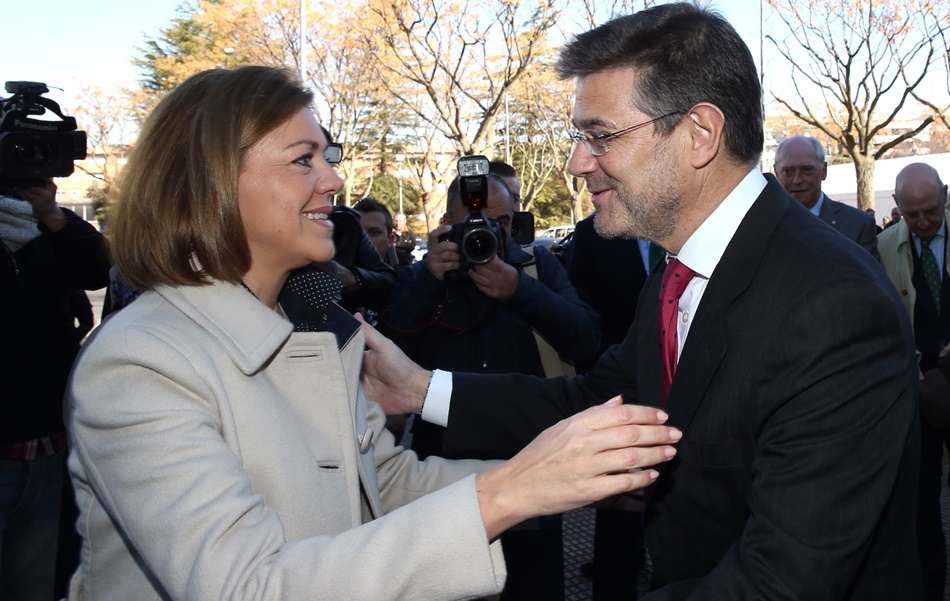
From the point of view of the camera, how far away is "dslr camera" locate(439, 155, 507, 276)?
387 cm

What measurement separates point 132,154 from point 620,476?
1.39m

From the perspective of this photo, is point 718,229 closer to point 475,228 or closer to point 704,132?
point 704,132

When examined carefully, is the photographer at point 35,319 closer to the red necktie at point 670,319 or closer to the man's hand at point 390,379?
the man's hand at point 390,379

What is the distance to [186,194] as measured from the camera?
6.54 feet

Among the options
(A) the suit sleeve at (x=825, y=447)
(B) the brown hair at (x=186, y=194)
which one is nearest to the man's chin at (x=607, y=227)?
(A) the suit sleeve at (x=825, y=447)

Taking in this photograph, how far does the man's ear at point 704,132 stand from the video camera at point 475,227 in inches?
67.7

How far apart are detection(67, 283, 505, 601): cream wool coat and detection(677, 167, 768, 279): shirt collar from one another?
0.89 m

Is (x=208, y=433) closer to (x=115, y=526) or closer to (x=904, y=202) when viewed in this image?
(x=115, y=526)

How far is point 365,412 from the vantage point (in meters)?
2.46

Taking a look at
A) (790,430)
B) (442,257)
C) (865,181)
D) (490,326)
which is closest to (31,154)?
(442,257)

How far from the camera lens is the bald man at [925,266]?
4738 mm

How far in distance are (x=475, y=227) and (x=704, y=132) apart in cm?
179

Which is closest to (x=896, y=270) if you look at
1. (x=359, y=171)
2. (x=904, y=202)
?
(x=904, y=202)

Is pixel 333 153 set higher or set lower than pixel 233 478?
higher
